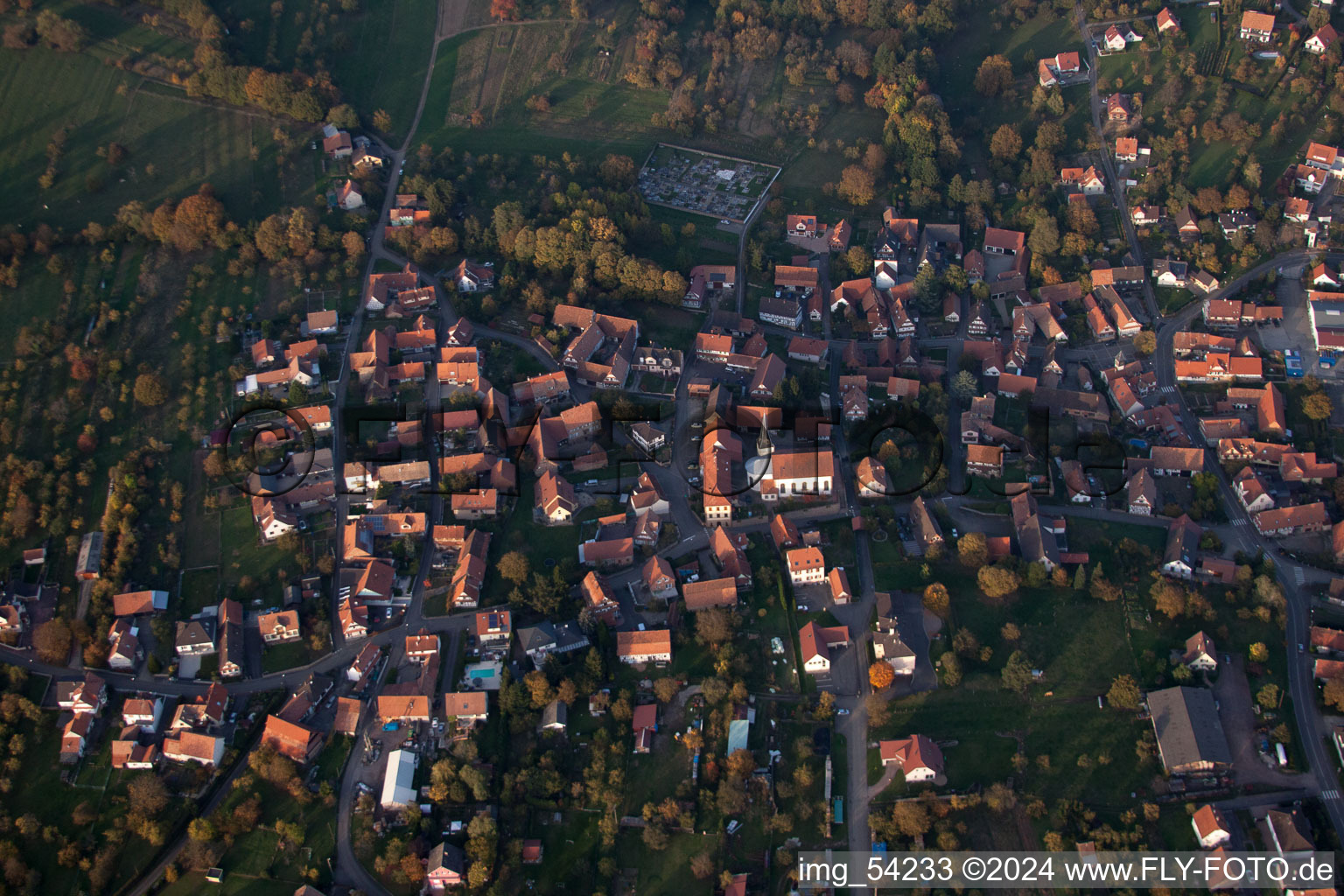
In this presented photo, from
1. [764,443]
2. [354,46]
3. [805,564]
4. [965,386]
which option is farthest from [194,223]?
[965,386]

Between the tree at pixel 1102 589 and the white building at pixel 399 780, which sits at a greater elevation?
the tree at pixel 1102 589

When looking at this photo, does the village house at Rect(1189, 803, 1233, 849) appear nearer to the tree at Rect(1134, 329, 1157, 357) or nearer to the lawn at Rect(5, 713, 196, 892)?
the tree at Rect(1134, 329, 1157, 357)

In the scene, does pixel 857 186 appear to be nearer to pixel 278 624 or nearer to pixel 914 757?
pixel 914 757

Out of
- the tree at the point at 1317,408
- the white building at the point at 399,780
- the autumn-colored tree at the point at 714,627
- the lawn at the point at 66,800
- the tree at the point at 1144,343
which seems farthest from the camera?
the tree at the point at 1144,343

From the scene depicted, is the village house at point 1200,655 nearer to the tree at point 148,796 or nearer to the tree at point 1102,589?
the tree at point 1102,589

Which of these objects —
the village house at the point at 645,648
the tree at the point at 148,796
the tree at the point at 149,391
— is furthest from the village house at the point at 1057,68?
the tree at the point at 148,796

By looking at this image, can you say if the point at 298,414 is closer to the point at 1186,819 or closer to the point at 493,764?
the point at 493,764

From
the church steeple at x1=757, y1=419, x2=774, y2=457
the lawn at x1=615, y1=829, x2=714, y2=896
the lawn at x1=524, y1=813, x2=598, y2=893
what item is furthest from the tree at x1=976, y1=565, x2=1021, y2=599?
the lawn at x1=524, y1=813, x2=598, y2=893
